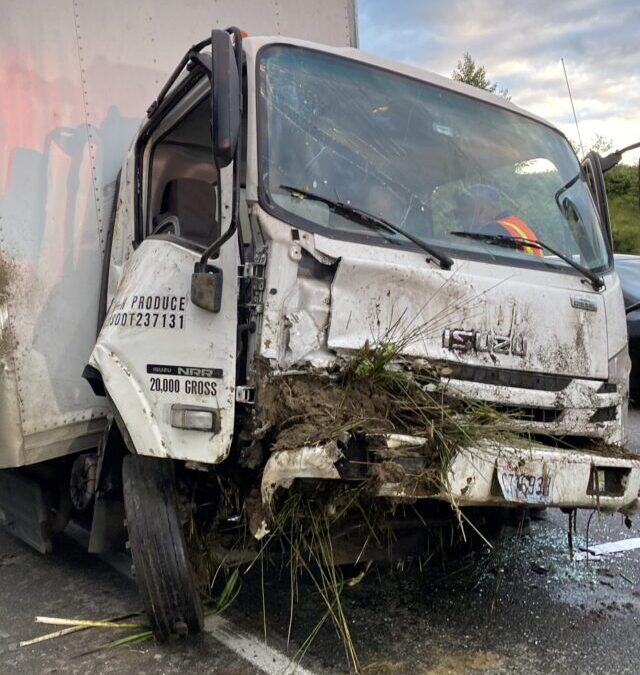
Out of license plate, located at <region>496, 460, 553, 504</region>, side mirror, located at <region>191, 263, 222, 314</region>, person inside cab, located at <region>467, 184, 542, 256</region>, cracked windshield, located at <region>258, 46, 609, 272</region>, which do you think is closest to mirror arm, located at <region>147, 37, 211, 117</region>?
cracked windshield, located at <region>258, 46, 609, 272</region>

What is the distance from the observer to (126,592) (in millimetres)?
3959

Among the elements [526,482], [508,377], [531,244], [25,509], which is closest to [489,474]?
[526,482]

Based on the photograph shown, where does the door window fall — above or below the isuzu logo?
above

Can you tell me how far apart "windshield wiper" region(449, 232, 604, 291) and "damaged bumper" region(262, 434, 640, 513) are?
82 cm

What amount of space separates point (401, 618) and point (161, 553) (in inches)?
46.6

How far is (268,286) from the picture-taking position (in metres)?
2.79

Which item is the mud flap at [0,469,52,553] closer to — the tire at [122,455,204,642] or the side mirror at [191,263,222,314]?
the tire at [122,455,204,642]

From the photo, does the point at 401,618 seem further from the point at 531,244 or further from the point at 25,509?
the point at 25,509

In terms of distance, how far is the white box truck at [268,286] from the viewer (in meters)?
2.79

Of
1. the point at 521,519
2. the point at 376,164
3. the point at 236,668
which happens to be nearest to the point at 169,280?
the point at 376,164

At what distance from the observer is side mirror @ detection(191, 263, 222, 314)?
2883 millimetres

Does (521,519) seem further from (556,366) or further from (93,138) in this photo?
(93,138)

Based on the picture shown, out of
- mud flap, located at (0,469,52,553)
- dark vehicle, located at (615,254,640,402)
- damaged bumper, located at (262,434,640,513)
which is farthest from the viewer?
dark vehicle, located at (615,254,640,402)

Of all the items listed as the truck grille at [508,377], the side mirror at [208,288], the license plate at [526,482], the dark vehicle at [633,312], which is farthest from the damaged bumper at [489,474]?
the dark vehicle at [633,312]
